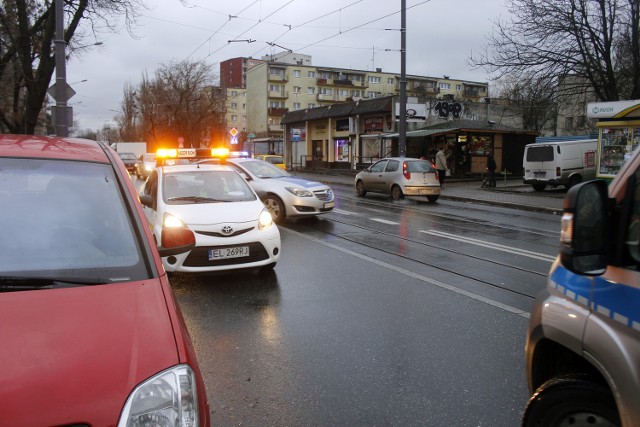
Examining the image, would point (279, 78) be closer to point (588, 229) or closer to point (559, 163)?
point (559, 163)

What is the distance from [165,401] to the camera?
1.93 m

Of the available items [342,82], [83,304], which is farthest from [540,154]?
[342,82]

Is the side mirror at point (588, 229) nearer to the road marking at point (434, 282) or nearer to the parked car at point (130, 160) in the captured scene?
the road marking at point (434, 282)

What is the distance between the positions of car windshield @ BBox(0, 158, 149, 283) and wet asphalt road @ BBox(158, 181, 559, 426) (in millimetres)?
1350

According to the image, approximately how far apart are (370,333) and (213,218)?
285 cm

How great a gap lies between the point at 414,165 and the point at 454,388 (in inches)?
567

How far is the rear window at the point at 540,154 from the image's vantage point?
70.6ft

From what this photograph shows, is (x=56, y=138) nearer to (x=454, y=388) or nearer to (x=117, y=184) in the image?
(x=117, y=184)

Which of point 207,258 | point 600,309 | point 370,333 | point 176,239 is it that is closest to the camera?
point 600,309

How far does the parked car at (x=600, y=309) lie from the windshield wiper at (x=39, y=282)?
6.94ft

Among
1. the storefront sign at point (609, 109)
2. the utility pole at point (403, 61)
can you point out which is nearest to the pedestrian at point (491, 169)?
the utility pole at point (403, 61)

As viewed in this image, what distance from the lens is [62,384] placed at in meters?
1.79

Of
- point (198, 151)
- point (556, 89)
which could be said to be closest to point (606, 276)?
point (198, 151)

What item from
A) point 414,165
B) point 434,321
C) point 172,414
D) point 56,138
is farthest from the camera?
point 414,165
